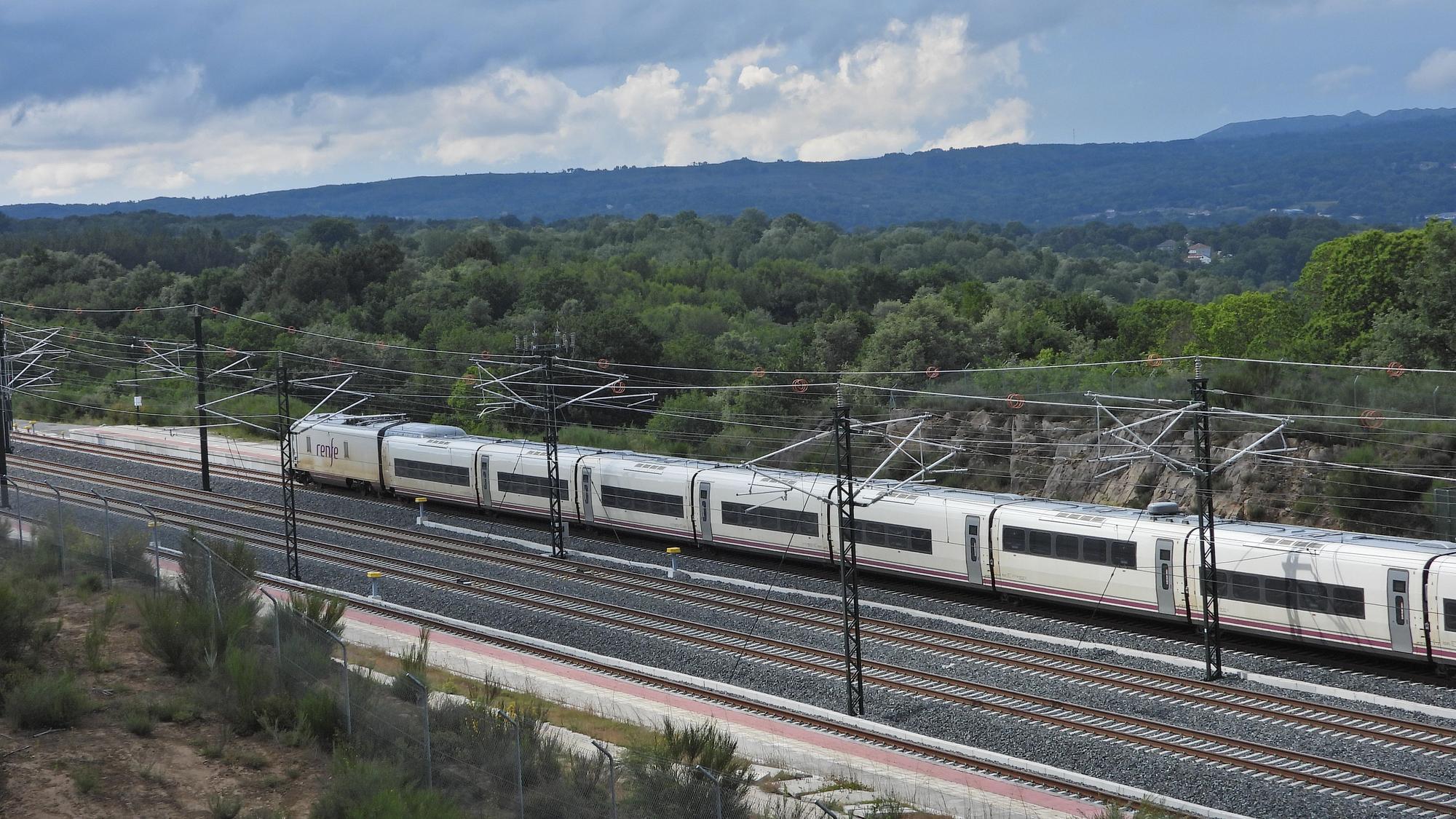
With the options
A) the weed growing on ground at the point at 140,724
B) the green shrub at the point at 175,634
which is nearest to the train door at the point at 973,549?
the green shrub at the point at 175,634

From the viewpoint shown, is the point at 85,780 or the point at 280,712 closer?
the point at 85,780

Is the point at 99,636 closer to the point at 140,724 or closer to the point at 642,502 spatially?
the point at 140,724

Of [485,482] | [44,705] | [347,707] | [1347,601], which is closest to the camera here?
[44,705]

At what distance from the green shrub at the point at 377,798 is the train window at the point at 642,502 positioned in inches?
843

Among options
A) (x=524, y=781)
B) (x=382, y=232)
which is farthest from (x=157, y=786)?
(x=382, y=232)

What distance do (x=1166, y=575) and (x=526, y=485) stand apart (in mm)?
21173

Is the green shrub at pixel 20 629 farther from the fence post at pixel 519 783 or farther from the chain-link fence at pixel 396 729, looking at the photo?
the fence post at pixel 519 783

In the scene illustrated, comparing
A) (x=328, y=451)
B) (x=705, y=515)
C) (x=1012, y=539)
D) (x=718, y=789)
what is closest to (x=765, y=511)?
(x=705, y=515)

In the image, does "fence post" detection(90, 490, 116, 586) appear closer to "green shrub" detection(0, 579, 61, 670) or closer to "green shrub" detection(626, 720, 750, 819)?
"green shrub" detection(0, 579, 61, 670)

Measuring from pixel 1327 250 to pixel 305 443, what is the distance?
4960cm

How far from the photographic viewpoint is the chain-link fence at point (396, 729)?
623 inches

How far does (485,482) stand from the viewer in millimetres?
42844

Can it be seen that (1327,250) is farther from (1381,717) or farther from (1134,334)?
(1381,717)

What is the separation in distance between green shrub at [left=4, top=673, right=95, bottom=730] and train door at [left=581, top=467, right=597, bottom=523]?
22516 mm
